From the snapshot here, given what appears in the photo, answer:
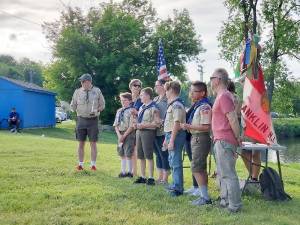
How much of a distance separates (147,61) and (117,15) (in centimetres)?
418

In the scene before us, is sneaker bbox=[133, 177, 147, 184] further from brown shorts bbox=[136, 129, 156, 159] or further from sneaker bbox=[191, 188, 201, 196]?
sneaker bbox=[191, 188, 201, 196]

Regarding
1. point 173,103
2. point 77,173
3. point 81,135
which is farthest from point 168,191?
point 81,135

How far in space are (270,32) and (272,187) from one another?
73.1 ft

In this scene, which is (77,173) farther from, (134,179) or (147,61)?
(147,61)

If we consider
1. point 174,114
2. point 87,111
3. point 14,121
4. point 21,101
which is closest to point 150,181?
point 174,114

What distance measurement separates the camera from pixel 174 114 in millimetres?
7133

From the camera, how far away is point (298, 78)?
27.9 m

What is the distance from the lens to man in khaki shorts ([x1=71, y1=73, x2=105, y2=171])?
970 centimetres

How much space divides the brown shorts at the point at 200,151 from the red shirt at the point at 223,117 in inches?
15.6

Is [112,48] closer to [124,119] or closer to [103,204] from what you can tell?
[124,119]

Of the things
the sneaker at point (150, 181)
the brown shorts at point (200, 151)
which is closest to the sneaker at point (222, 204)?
the brown shorts at point (200, 151)

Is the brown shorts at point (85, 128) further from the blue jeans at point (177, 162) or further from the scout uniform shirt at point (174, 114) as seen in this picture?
the blue jeans at point (177, 162)

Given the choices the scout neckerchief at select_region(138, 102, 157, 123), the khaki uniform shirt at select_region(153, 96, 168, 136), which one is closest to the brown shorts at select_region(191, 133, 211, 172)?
the khaki uniform shirt at select_region(153, 96, 168, 136)

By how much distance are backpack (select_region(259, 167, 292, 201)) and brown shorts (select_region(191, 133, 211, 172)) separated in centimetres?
108
